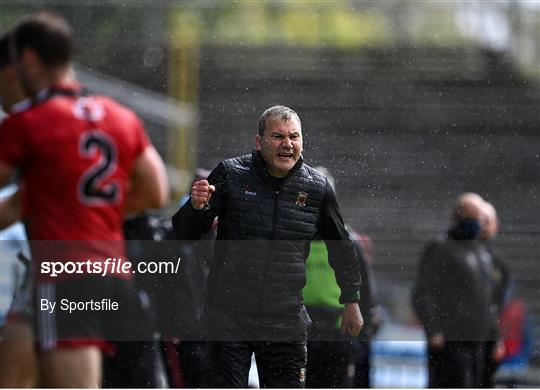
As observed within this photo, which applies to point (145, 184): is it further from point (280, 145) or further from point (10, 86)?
point (280, 145)

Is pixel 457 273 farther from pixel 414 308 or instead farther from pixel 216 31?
pixel 216 31

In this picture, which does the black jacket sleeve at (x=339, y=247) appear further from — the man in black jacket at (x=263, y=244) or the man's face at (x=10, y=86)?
the man's face at (x=10, y=86)

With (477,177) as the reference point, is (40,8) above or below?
above

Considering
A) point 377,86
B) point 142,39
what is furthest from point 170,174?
point 377,86

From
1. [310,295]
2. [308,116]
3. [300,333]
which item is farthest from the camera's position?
[308,116]

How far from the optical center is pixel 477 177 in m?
7.59

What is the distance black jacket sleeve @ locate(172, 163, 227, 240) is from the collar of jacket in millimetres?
130

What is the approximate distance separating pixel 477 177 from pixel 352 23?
1048 mm

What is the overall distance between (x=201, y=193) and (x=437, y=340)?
2455mm

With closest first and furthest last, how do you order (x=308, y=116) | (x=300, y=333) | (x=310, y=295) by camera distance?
(x=300, y=333) → (x=310, y=295) → (x=308, y=116)

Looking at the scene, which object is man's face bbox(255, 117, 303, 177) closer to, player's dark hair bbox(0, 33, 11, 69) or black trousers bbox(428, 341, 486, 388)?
player's dark hair bbox(0, 33, 11, 69)

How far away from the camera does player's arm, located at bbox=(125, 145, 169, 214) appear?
14.0 feet

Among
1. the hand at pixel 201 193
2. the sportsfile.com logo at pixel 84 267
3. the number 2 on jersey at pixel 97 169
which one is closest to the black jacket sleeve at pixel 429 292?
the hand at pixel 201 193

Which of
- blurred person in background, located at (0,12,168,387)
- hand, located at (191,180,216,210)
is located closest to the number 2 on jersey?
blurred person in background, located at (0,12,168,387)
